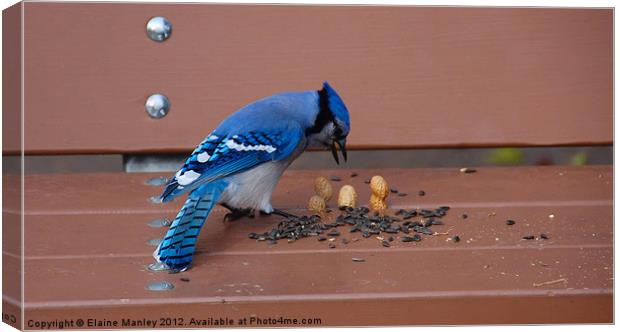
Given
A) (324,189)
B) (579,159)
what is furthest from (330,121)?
(579,159)

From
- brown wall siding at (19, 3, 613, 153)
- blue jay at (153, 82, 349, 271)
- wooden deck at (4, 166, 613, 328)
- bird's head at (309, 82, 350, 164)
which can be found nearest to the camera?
wooden deck at (4, 166, 613, 328)

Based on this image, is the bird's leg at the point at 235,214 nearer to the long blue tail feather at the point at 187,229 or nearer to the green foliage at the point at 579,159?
the long blue tail feather at the point at 187,229

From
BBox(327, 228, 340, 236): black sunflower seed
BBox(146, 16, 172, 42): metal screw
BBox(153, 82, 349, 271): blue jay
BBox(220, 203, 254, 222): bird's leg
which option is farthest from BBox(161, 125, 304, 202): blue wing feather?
BBox(146, 16, 172, 42): metal screw

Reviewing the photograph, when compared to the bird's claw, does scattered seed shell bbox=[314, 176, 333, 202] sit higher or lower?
higher

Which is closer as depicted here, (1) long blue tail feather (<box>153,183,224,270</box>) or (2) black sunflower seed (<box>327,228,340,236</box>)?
(1) long blue tail feather (<box>153,183,224,270</box>)

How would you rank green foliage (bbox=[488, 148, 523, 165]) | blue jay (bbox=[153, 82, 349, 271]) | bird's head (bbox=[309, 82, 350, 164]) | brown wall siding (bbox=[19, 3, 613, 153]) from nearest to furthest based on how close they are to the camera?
blue jay (bbox=[153, 82, 349, 271]), bird's head (bbox=[309, 82, 350, 164]), brown wall siding (bbox=[19, 3, 613, 153]), green foliage (bbox=[488, 148, 523, 165])

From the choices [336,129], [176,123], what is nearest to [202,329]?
[336,129]

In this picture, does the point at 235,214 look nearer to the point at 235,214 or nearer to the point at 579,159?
the point at 235,214

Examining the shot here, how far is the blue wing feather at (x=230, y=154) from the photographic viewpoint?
238cm

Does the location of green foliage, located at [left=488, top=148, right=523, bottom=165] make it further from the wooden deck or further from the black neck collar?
the black neck collar

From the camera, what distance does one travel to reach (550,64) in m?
3.04

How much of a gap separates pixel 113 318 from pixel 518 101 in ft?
4.85

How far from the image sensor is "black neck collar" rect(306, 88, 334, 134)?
8.72 ft

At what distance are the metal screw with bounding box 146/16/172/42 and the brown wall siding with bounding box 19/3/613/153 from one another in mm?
17
